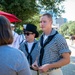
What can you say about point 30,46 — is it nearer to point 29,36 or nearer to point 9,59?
point 29,36

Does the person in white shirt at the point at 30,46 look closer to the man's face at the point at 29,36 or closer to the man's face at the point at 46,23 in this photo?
the man's face at the point at 29,36

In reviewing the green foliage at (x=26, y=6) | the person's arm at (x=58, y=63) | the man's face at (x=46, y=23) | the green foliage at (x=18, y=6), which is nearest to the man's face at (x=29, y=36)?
the man's face at (x=46, y=23)

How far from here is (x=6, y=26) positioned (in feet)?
8.60

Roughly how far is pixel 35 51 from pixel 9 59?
2539 millimetres

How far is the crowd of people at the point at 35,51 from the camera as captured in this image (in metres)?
2.55

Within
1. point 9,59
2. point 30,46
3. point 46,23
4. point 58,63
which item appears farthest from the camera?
point 30,46

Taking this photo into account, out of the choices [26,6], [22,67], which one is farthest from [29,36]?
[26,6]

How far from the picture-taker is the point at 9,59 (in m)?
2.54

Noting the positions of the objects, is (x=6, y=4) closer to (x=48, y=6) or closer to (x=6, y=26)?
(x=48, y=6)

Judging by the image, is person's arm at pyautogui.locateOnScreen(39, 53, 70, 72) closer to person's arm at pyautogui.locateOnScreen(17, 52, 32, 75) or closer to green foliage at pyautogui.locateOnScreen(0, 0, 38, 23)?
person's arm at pyautogui.locateOnScreen(17, 52, 32, 75)

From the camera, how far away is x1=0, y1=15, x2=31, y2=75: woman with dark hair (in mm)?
2539

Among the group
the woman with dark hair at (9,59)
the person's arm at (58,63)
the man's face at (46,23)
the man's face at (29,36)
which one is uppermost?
the man's face at (46,23)

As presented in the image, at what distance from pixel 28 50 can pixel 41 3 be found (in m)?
17.5

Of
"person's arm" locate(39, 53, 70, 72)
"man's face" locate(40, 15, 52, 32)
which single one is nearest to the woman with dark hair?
"person's arm" locate(39, 53, 70, 72)
